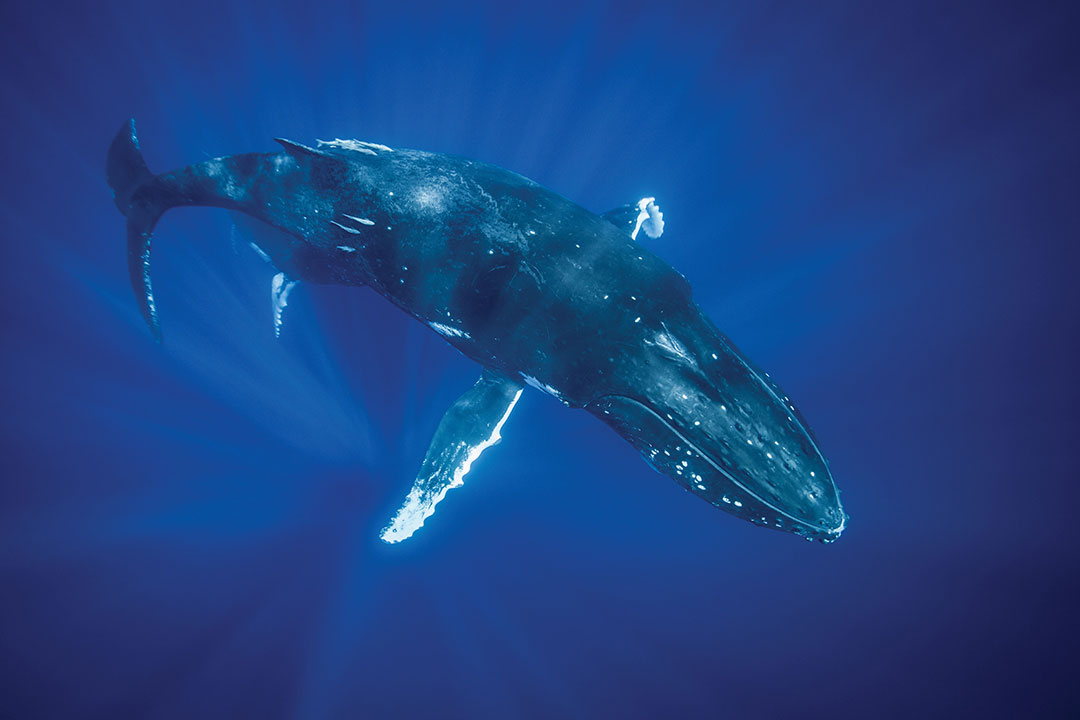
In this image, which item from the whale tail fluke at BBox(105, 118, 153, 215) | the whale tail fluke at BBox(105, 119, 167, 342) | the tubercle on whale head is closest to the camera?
the tubercle on whale head

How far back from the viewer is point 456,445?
5.29 m

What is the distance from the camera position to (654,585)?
9547 mm

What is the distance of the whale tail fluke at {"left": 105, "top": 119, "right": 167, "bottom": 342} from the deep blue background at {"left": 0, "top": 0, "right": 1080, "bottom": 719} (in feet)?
11.6

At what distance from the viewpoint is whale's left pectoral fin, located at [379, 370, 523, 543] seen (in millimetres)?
5145

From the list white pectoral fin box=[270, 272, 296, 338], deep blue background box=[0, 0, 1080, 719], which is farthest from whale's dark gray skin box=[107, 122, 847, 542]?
deep blue background box=[0, 0, 1080, 719]

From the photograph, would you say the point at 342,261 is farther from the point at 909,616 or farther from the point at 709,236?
the point at 909,616

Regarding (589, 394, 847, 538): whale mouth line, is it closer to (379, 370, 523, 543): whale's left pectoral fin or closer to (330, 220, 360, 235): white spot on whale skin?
(379, 370, 523, 543): whale's left pectoral fin

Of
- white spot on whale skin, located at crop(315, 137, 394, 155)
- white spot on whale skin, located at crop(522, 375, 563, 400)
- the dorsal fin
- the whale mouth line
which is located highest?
white spot on whale skin, located at crop(315, 137, 394, 155)

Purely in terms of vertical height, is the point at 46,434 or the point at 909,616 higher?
the point at 909,616

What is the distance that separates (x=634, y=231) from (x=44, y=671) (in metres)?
15.7

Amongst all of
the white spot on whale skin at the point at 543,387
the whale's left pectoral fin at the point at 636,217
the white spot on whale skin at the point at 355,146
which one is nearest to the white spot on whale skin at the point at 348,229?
the white spot on whale skin at the point at 355,146

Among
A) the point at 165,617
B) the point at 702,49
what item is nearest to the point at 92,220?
the point at 165,617

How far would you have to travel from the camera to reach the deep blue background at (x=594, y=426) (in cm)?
855

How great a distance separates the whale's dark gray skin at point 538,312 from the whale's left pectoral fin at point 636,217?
166 cm
